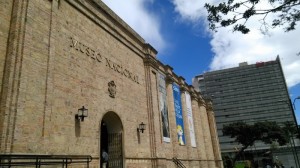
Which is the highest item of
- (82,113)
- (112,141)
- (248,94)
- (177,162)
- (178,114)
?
(248,94)

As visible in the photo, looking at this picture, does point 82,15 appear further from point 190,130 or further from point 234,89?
point 234,89

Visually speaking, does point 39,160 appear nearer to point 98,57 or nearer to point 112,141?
point 112,141

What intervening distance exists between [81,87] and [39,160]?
11.9 ft

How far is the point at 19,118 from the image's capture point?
7.74 m

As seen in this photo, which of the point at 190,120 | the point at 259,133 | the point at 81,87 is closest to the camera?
the point at 81,87

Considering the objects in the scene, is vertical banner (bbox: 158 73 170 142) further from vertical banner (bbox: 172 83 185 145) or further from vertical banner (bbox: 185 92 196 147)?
vertical banner (bbox: 185 92 196 147)

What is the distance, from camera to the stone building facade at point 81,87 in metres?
8.09

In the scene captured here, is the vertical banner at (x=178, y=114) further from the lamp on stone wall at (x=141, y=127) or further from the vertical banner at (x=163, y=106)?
the lamp on stone wall at (x=141, y=127)

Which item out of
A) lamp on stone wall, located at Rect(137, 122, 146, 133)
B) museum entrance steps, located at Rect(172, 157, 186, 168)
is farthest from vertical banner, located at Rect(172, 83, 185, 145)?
lamp on stone wall, located at Rect(137, 122, 146, 133)

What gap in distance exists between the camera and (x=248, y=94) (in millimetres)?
85938

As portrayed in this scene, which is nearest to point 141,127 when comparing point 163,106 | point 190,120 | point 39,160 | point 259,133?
point 163,106

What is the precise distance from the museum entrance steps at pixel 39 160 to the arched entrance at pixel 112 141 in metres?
2.71

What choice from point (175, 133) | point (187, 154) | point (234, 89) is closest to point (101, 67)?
point (175, 133)

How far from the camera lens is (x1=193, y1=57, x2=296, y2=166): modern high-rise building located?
82.4 metres
